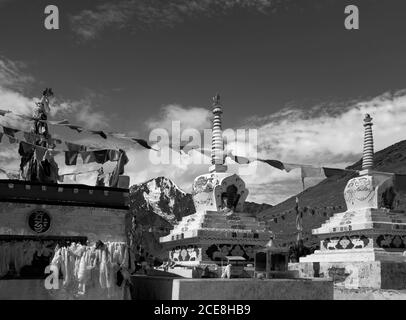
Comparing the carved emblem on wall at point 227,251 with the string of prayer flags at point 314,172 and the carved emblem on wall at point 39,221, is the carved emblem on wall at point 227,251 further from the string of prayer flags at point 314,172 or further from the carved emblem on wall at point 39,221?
the carved emblem on wall at point 39,221

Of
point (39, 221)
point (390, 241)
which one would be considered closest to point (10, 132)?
point (39, 221)

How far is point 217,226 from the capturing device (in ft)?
73.2

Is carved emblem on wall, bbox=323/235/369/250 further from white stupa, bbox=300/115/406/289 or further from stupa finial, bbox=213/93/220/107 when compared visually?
stupa finial, bbox=213/93/220/107

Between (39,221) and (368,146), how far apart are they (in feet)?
65.0

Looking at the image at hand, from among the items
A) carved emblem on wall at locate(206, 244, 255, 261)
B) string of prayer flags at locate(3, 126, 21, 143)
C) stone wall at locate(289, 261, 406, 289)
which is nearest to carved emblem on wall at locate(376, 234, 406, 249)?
stone wall at locate(289, 261, 406, 289)

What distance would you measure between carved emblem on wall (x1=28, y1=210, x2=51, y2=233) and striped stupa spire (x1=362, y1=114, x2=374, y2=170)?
18770mm

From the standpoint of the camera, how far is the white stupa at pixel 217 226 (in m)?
21.9

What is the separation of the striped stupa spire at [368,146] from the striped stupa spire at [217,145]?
9074 mm

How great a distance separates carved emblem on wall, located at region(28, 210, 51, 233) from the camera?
53.6 feet

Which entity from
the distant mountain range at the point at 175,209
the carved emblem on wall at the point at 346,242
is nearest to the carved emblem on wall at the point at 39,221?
the distant mountain range at the point at 175,209

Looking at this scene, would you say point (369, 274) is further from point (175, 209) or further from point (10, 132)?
point (175, 209)
